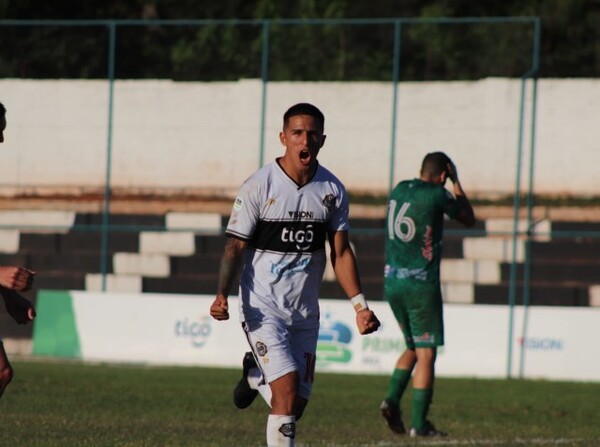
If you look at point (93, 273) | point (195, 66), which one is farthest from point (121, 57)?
point (93, 273)

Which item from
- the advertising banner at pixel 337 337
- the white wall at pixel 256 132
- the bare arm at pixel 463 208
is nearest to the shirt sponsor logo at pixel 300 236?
the bare arm at pixel 463 208

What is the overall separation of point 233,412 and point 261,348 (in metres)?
5.67

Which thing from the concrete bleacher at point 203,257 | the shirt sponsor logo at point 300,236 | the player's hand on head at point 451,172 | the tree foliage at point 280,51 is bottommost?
the concrete bleacher at point 203,257

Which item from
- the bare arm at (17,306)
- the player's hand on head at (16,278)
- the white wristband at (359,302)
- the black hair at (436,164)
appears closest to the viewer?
the player's hand on head at (16,278)

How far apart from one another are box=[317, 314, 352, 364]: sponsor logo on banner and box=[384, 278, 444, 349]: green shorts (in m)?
8.74

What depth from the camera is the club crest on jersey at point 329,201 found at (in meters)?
8.45

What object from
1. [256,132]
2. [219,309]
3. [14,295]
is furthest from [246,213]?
[256,132]

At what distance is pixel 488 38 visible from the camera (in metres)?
25.5

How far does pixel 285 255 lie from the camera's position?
8.38m

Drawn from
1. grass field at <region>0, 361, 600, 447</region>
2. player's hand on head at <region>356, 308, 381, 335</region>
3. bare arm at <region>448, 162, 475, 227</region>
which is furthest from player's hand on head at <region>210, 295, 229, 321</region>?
bare arm at <region>448, 162, 475, 227</region>

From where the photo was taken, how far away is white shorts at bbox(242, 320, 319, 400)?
27.4 feet

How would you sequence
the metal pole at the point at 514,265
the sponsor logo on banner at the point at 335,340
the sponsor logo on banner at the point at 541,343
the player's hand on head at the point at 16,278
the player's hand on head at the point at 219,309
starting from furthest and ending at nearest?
the metal pole at the point at 514,265 → the sponsor logo on banner at the point at 335,340 → the sponsor logo on banner at the point at 541,343 → the player's hand on head at the point at 219,309 → the player's hand on head at the point at 16,278

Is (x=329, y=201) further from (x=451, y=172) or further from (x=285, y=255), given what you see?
(x=451, y=172)

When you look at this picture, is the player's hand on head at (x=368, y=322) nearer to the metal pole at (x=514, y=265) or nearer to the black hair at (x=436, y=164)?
the black hair at (x=436, y=164)
